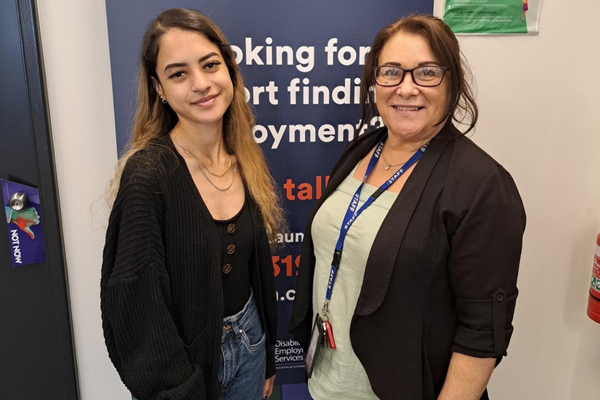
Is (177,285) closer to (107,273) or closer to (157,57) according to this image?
(107,273)

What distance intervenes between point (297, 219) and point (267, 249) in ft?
1.43

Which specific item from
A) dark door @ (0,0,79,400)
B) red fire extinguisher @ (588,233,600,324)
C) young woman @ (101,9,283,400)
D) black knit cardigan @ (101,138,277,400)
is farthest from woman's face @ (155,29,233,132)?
red fire extinguisher @ (588,233,600,324)

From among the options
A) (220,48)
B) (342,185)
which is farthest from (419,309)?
(220,48)

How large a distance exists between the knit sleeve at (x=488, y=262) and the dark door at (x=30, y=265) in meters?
1.45

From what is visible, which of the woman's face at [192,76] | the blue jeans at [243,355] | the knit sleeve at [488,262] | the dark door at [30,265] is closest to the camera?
the knit sleeve at [488,262]

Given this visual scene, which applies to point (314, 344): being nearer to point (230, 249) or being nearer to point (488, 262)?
point (230, 249)

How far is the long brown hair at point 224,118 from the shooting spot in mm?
1173

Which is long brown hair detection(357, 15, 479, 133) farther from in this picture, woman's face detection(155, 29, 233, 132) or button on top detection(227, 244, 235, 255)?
button on top detection(227, 244, 235, 255)

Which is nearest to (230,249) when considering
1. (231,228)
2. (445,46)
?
(231,228)

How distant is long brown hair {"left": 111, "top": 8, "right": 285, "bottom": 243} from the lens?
1173 mm

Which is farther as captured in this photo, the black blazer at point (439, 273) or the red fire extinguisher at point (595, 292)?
the red fire extinguisher at point (595, 292)

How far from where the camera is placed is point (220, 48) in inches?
49.1

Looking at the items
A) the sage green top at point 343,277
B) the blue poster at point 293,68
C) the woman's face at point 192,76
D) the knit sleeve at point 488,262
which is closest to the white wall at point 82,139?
the blue poster at point 293,68

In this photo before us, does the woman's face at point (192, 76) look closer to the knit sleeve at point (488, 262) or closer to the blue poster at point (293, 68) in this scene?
the blue poster at point (293, 68)
